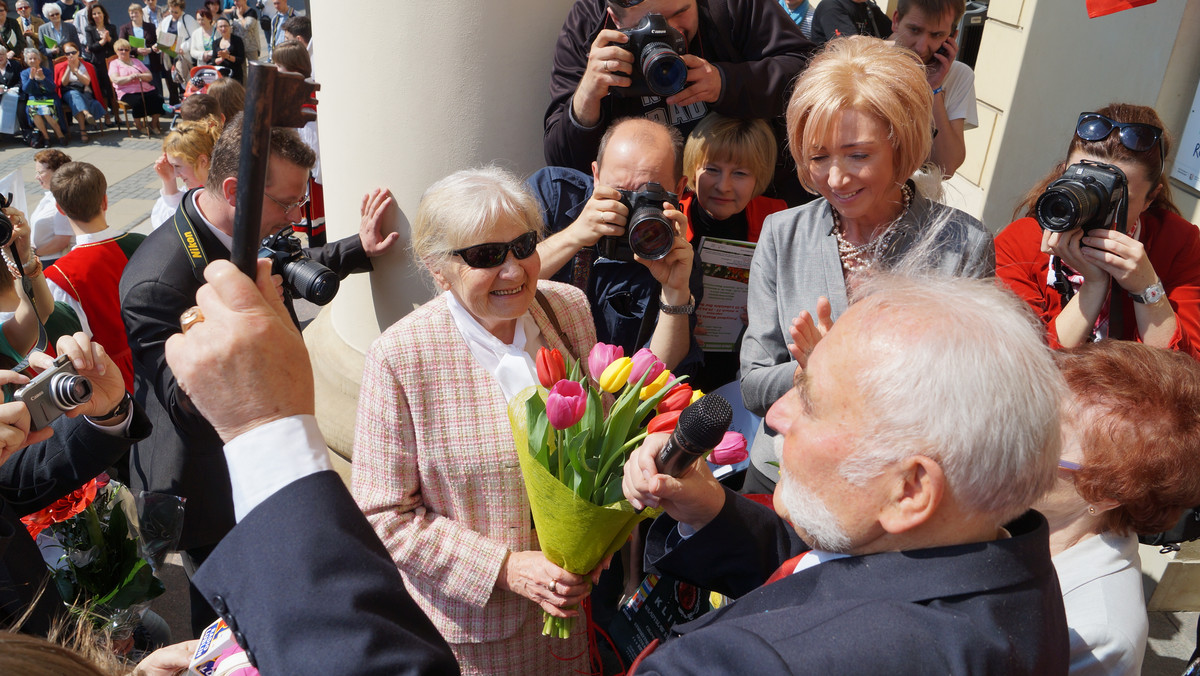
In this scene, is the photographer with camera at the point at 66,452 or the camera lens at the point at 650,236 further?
the camera lens at the point at 650,236

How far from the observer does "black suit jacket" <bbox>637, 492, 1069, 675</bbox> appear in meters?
Result: 1.07

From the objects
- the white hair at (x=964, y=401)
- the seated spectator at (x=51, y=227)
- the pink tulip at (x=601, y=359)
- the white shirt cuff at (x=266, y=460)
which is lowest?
the seated spectator at (x=51, y=227)

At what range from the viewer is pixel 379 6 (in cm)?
288

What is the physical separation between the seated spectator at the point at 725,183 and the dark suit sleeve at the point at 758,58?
0.23ft

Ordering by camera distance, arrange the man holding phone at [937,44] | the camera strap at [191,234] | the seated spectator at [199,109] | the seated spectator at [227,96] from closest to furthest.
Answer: the camera strap at [191,234]
the man holding phone at [937,44]
the seated spectator at [199,109]
the seated spectator at [227,96]

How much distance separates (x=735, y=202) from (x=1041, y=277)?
3.41ft

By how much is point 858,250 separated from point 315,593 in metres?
1.75

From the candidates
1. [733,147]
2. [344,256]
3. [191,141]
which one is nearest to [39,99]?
[191,141]

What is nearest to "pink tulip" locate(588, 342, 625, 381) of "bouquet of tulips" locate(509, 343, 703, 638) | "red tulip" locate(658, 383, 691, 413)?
"bouquet of tulips" locate(509, 343, 703, 638)

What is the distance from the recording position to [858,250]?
2328 mm

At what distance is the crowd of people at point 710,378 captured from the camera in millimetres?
1152

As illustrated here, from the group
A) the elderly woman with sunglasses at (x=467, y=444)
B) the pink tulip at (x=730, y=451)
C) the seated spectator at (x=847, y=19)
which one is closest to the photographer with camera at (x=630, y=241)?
the elderly woman with sunglasses at (x=467, y=444)

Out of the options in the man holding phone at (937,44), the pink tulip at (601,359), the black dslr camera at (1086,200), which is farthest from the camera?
the man holding phone at (937,44)

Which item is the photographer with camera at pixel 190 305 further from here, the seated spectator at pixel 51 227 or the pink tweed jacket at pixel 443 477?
the seated spectator at pixel 51 227
